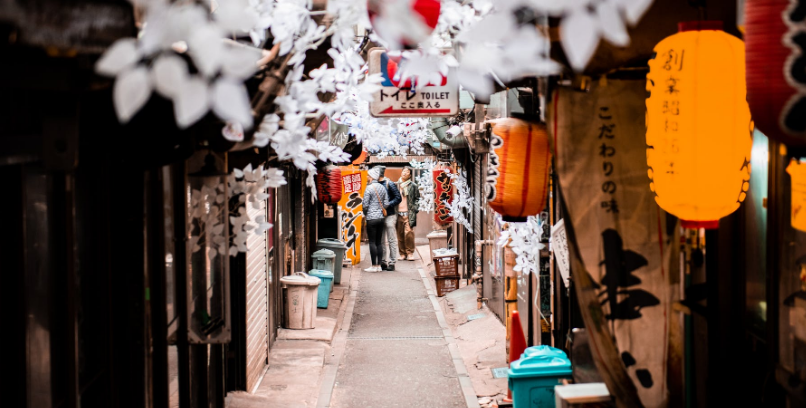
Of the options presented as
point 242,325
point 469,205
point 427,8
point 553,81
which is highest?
point 427,8

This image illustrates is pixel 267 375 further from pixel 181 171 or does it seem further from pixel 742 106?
pixel 742 106

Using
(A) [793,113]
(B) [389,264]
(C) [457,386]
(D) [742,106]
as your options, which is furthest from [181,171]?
(B) [389,264]

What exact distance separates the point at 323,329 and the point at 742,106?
11.4 meters

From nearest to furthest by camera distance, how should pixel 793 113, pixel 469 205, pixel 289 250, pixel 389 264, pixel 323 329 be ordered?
pixel 793 113 → pixel 323 329 → pixel 289 250 → pixel 469 205 → pixel 389 264

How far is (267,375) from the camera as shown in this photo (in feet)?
36.8

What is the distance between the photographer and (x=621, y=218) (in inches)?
194

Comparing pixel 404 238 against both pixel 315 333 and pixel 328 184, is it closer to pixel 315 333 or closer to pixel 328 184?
pixel 328 184

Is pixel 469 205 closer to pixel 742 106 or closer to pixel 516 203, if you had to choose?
pixel 516 203

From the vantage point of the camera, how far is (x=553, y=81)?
5.11 metres

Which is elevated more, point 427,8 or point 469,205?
point 427,8

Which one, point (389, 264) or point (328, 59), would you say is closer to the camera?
point (328, 59)

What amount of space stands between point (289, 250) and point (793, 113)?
13.4m

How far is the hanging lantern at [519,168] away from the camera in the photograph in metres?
7.11

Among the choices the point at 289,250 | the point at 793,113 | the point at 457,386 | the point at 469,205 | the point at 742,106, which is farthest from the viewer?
the point at 469,205
